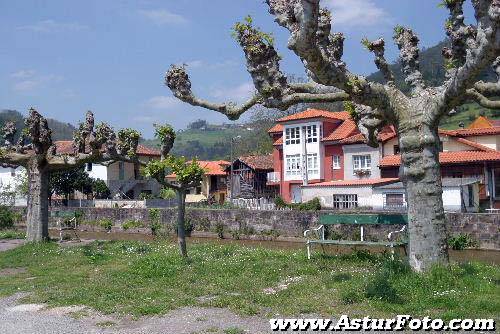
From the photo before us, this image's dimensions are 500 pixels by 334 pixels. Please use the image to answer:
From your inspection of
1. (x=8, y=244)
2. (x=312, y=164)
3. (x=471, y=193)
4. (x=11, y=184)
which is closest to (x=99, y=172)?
(x=11, y=184)

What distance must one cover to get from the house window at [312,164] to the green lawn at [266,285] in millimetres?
39040

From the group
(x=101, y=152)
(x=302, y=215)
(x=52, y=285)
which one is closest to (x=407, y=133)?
(x=52, y=285)

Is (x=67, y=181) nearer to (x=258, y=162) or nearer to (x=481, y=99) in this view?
(x=258, y=162)

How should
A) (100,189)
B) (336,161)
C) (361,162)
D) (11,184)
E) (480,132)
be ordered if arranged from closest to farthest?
(480,132), (361,162), (336,161), (100,189), (11,184)

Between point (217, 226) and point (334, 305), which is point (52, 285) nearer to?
point (334, 305)

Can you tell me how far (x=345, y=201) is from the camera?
45.2 metres

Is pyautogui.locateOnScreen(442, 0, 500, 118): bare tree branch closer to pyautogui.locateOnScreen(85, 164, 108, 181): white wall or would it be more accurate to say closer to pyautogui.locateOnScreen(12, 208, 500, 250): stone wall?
pyautogui.locateOnScreen(12, 208, 500, 250): stone wall

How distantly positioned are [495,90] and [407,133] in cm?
227

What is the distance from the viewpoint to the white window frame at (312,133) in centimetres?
5478

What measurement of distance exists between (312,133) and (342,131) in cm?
298

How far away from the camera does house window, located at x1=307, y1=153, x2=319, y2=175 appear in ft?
178

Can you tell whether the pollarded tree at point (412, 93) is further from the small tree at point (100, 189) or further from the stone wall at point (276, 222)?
the small tree at point (100, 189)

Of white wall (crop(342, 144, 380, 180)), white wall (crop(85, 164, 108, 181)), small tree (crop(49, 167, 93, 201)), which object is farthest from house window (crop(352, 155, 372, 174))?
white wall (crop(85, 164, 108, 181))

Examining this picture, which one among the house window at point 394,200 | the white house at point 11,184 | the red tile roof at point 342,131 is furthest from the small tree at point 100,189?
the house window at point 394,200
